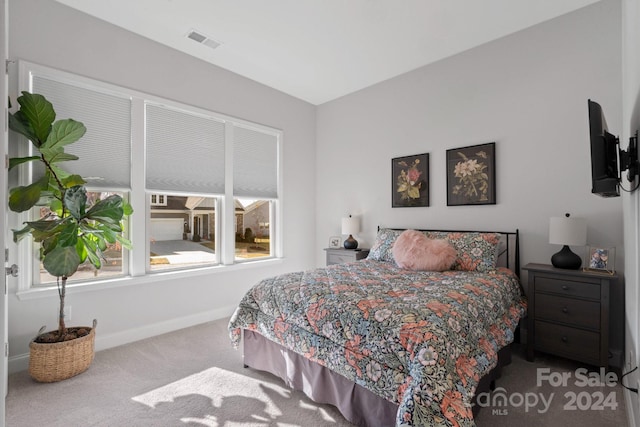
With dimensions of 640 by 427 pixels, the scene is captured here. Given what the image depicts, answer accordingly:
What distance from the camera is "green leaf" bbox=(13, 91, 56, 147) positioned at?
7.32 feet

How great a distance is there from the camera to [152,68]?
321 centimetres

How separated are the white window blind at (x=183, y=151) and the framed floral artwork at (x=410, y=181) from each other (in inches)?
86.0

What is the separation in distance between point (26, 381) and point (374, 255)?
3.16 meters

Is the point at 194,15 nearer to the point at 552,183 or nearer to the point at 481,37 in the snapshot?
the point at 481,37

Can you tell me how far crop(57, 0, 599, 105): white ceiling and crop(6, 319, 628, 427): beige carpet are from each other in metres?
3.05

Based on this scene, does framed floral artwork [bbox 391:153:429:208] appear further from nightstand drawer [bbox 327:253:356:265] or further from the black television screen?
the black television screen

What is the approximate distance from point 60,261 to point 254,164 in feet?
7.92

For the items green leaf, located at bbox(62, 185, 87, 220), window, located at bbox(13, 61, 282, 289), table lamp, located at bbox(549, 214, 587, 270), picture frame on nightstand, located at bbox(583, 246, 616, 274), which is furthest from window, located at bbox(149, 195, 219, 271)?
picture frame on nightstand, located at bbox(583, 246, 616, 274)

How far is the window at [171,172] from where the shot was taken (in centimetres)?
282

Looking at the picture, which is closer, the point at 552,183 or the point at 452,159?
the point at 552,183

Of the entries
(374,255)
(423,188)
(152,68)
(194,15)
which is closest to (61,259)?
(152,68)

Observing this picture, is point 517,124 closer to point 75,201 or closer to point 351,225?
point 351,225

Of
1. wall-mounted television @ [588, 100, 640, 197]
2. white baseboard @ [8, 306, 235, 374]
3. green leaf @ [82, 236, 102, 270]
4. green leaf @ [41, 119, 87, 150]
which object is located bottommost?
white baseboard @ [8, 306, 235, 374]

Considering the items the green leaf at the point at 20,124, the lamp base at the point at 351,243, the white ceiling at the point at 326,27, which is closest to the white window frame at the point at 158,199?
the green leaf at the point at 20,124
